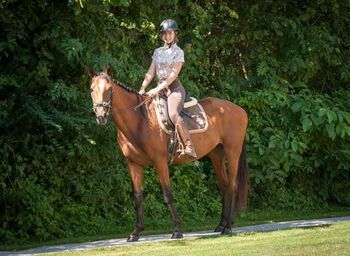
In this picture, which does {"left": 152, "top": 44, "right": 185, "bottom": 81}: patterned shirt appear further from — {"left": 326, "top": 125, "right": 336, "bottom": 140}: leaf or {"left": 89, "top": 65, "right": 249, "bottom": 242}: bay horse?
{"left": 326, "top": 125, "right": 336, "bottom": 140}: leaf

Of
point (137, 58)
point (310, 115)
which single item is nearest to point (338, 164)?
point (310, 115)

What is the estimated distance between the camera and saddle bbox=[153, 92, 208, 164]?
8.12m

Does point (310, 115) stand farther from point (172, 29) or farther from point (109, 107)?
point (109, 107)

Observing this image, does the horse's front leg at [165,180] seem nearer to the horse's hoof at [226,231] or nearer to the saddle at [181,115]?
the saddle at [181,115]

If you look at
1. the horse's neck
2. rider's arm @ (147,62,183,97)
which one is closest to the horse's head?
the horse's neck

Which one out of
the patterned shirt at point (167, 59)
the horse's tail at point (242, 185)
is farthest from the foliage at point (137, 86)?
the horse's tail at point (242, 185)

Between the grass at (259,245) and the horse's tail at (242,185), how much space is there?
1.02 m

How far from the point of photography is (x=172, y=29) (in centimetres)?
805

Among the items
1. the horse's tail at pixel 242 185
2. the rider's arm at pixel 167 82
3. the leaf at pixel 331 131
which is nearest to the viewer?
the rider's arm at pixel 167 82

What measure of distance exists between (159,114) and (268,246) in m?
2.53

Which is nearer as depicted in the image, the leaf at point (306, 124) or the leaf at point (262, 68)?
the leaf at point (306, 124)

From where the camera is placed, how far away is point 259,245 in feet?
23.3

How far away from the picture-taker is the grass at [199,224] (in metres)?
8.66

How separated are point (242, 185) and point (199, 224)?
1545mm
